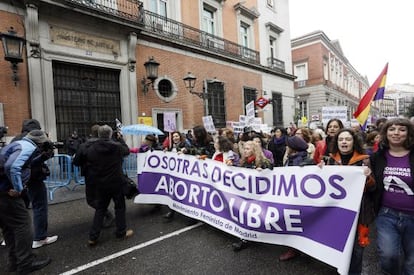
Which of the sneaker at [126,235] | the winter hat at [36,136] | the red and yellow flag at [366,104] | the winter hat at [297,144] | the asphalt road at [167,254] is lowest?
the asphalt road at [167,254]

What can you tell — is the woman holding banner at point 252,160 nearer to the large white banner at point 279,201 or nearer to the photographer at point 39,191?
the large white banner at point 279,201

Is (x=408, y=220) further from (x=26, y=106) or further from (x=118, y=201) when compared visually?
(x=26, y=106)

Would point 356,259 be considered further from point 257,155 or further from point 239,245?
point 257,155

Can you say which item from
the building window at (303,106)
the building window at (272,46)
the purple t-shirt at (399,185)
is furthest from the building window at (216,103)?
the building window at (303,106)

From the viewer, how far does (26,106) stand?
7.82 meters

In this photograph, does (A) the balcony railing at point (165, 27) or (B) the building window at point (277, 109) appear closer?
(A) the balcony railing at point (165, 27)

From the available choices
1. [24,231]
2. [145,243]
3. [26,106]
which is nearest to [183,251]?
[145,243]

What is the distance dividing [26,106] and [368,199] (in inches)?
360

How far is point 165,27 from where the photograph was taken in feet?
39.0

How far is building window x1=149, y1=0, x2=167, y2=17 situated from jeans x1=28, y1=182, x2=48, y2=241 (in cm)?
1030

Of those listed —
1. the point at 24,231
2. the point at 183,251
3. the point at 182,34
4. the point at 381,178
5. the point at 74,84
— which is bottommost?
the point at 183,251

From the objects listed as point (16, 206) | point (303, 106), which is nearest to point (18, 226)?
point (16, 206)

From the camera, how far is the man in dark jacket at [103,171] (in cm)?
361

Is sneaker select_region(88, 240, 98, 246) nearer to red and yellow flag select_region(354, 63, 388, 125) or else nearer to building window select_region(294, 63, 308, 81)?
red and yellow flag select_region(354, 63, 388, 125)
